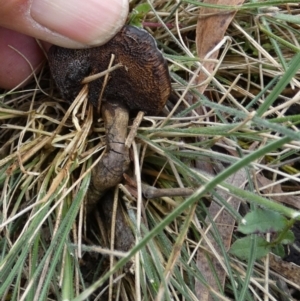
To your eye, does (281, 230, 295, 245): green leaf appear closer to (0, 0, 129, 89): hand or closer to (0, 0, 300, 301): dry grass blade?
(0, 0, 300, 301): dry grass blade

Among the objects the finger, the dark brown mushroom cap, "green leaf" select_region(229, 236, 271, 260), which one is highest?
the finger

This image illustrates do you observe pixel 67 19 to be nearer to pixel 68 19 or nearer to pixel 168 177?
pixel 68 19

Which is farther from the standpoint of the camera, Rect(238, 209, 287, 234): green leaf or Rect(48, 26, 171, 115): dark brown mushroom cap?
Rect(48, 26, 171, 115): dark brown mushroom cap

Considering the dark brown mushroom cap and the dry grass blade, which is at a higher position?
the dark brown mushroom cap

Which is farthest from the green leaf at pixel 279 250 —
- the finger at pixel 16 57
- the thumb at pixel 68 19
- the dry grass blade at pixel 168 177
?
the finger at pixel 16 57

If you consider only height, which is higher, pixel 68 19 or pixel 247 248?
pixel 68 19

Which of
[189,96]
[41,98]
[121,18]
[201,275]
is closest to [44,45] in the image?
[41,98]

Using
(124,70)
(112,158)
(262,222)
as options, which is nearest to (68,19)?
(124,70)

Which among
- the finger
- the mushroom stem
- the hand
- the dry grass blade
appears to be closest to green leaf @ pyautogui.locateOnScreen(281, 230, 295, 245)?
the dry grass blade
